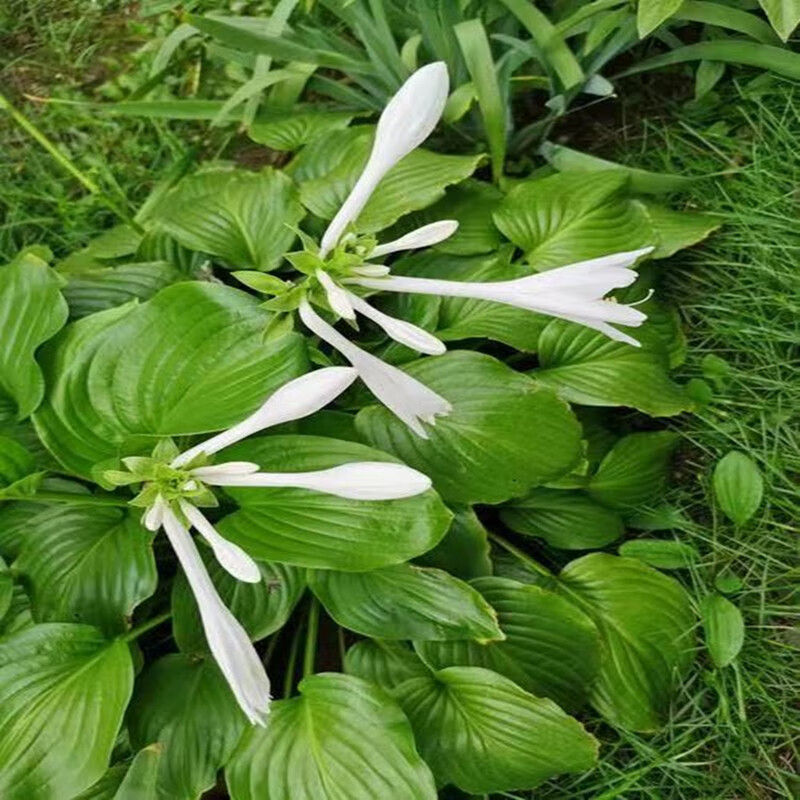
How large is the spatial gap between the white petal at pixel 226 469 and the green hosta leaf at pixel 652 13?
684mm

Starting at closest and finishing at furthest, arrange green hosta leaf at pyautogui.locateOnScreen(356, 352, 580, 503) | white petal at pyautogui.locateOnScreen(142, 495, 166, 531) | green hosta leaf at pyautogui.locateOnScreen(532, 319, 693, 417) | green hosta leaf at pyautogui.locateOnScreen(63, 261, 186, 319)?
1. white petal at pyautogui.locateOnScreen(142, 495, 166, 531)
2. green hosta leaf at pyautogui.locateOnScreen(356, 352, 580, 503)
3. green hosta leaf at pyautogui.locateOnScreen(532, 319, 693, 417)
4. green hosta leaf at pyautogui.locateOnScreen(63, 261, 186, 319)

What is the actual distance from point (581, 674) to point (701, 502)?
12.8 inches

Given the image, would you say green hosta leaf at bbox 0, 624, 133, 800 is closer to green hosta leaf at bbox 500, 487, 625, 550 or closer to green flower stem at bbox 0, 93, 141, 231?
green hosta leaf at bbox 500, 487, 625, 550

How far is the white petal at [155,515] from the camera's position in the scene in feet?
3.18

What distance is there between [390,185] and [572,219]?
0.26 meters

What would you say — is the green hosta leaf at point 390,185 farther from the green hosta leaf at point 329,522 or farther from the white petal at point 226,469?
the white petal at point 226,469

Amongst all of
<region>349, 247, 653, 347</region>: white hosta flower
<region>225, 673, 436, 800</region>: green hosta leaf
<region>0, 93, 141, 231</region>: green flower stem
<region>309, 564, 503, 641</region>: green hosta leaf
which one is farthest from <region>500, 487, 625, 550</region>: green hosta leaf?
<region>0, 93, 141, 231</region>: green flower stem

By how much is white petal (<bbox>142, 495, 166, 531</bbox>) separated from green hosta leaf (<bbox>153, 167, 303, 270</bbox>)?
1.66 feet

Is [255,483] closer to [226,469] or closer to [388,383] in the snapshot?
[226,469]

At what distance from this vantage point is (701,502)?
4.64ft

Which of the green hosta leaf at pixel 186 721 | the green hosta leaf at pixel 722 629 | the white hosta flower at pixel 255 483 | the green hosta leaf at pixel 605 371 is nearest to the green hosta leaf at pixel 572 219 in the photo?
the green hosta leaf at pixel 605 371

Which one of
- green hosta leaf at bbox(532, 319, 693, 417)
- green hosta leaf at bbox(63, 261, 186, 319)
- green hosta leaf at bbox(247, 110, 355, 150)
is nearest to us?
green hosta leaf at bbox(532, 319, 693, 417)

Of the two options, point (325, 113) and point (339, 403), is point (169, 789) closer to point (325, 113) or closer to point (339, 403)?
point (339, 403)

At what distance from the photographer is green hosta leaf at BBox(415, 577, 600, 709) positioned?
3.98ft
